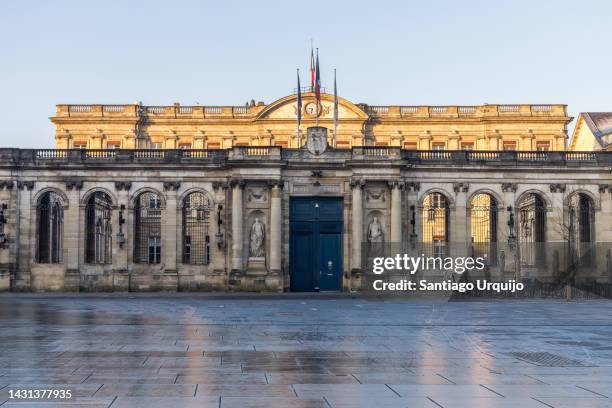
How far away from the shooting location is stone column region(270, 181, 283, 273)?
166 ft

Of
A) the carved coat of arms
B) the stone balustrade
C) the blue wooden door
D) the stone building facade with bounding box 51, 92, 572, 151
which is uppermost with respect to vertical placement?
the stone building facade with bounding box 51, 92, 572, 151

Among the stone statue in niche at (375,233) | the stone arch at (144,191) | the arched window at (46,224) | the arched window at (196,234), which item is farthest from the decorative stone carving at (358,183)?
the arched window at (46,224)

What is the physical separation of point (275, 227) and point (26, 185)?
14390mm

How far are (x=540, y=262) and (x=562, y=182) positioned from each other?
15.8 feet

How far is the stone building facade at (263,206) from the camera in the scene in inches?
2012

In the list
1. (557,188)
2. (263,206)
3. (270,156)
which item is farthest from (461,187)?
(263,206)

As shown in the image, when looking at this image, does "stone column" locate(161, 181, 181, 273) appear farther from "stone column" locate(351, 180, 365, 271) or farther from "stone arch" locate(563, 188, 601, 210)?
"stone arch" locate(563, 188, 601, 210)

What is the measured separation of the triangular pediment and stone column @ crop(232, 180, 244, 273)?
25830mm

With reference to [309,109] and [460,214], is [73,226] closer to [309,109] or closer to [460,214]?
[460,214]

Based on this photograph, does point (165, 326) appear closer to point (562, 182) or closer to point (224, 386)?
point (224, 386)

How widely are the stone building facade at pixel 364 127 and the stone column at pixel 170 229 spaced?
2604 centimetres

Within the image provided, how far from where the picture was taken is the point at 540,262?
5303cm

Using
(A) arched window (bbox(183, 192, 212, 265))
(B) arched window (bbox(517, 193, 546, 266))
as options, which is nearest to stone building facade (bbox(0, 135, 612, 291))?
(B) arched window (bbox(517, 193, 546, 266))

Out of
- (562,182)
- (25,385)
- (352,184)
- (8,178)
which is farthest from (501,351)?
(8,178)
